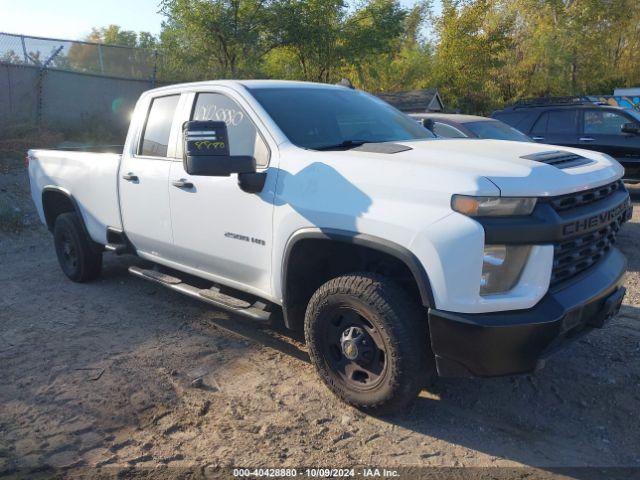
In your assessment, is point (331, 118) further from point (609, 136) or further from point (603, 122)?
point (603, 122)

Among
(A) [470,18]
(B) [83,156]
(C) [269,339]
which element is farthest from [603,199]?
(A) [470,18]

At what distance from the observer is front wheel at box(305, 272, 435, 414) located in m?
3.09

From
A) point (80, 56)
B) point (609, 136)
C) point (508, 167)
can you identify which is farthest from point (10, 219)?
point (609, 136)

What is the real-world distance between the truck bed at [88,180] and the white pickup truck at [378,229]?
1.62 feet

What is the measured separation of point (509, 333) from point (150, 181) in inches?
119

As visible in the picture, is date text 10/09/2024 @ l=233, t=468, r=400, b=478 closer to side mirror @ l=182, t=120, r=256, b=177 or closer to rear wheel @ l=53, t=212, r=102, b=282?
side mirror @ l=182, t=120, r=256, b=177

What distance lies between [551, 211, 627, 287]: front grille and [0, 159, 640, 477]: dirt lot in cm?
90

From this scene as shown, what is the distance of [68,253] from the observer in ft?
20.4

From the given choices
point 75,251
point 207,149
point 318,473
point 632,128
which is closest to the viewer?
point 318,473

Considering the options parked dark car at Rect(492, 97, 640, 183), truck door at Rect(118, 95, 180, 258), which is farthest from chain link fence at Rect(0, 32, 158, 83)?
truck door at Rect(118, 95, 180, 258)

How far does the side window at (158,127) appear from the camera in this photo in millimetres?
4664

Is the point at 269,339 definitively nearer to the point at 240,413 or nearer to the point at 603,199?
the point at 240,413

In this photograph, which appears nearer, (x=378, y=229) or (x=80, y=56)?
(x=378, y=229)

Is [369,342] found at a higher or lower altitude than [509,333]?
lower
